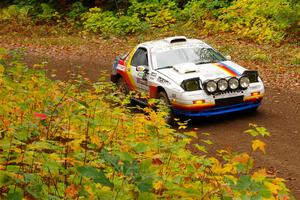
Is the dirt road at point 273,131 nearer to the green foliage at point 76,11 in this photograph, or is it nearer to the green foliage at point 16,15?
the green foliage at point 76,11

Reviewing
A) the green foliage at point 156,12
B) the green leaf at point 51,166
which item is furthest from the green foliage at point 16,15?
the green leaf at point 51,166

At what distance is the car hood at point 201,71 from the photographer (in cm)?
989

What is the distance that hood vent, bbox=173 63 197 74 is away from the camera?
33.2ft

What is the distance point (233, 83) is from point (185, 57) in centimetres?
147

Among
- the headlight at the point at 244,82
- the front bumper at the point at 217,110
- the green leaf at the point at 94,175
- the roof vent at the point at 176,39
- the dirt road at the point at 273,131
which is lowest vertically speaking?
the dirt road at the point at 273,131

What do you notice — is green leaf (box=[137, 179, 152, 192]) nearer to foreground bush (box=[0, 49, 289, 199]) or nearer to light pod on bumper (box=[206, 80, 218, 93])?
foreground bush (box=[0, 49, 289, 199])

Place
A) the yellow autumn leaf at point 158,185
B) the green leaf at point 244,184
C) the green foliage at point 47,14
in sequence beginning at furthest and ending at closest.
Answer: the green foliage at point 47,14 < the yellow autumn leaf at point 158,185 < the green leaf at point 244,184

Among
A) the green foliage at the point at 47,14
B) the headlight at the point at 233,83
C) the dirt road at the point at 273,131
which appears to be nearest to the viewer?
the dirt road at the point at 273,131

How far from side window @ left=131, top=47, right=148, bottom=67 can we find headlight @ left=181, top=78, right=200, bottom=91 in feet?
5.17

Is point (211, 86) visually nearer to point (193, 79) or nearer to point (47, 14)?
point (193, 79)

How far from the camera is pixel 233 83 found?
32.1ft

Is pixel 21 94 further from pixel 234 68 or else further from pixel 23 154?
pixel 234 68

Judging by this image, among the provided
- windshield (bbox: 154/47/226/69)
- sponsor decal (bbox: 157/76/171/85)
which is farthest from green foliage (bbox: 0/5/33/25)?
sponsor decal (bbox: 157/76/171/85)

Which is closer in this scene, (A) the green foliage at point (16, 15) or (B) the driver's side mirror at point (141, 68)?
(B) the driver's side mirror at point (141, 68)
